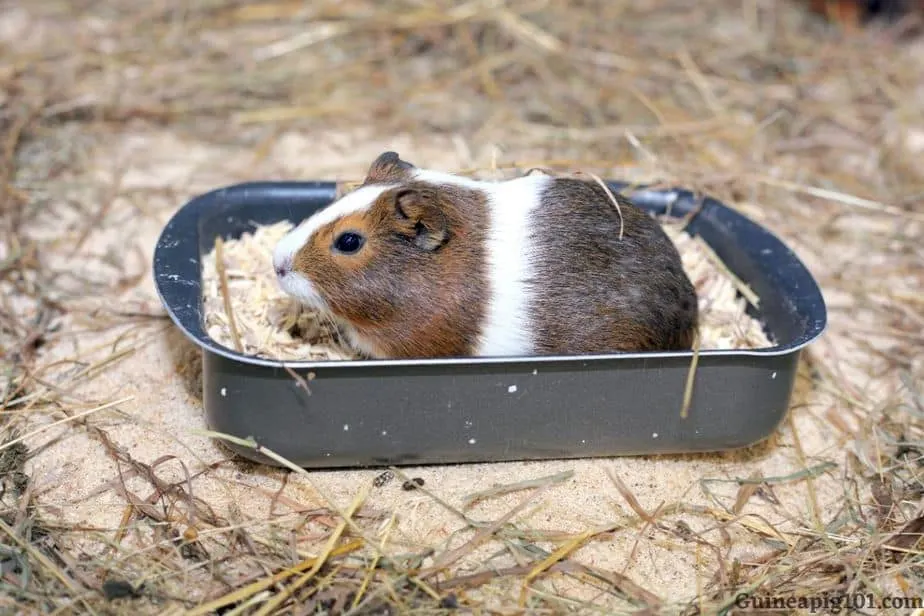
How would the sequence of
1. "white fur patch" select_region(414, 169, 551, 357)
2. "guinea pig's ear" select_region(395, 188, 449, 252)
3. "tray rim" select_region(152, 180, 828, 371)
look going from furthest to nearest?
"white fur patch" select_region(414, 169, 551, 357), "guinea pig's ear" select_region(395, 188, 449, 252), "tray rim" select_region(152, 180, 828, 371)

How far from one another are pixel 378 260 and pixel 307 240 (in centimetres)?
24

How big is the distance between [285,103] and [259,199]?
194 centimetres

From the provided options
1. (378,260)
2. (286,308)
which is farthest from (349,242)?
(286,308)

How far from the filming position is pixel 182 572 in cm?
295

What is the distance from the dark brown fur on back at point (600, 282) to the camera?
3299mm

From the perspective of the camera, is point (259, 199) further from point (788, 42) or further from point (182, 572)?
point (788, 42)

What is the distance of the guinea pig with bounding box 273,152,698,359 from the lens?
323 cm

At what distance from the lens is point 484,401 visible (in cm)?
319

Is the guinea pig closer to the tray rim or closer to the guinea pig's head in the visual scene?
the guinea pig's head

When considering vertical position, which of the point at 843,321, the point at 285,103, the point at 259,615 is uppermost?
the point at 285,103

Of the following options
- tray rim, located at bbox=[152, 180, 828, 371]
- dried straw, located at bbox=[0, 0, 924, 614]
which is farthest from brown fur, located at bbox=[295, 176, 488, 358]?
dried straw, located at bbox=[0, 0, 924, 614]

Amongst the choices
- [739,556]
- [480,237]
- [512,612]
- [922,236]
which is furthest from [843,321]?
[512,612]

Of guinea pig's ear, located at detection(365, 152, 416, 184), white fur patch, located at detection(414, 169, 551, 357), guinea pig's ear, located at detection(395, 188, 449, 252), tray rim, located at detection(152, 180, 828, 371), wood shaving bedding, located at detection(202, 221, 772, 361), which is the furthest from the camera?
wood shaving bedding, located at detection(202, 221, 772, 361)

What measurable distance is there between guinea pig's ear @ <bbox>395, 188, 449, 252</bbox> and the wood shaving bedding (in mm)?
595
